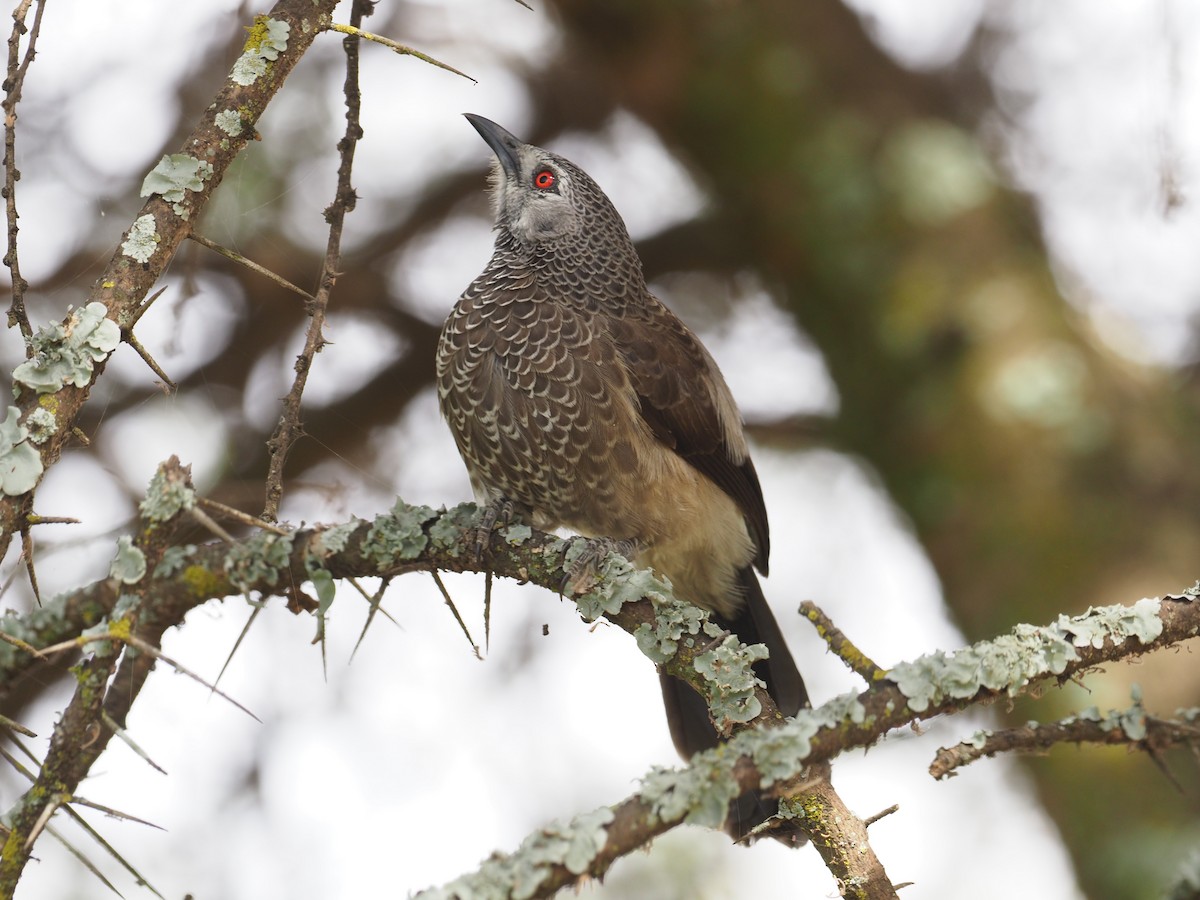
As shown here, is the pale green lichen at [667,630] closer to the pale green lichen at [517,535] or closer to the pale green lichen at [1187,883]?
the pale green lichen at [517,535]

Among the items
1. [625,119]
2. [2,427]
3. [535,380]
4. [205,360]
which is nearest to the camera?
[2,427]

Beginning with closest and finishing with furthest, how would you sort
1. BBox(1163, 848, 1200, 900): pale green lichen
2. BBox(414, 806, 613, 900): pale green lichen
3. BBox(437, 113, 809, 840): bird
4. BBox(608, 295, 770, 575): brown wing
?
BBox(1163, 848, 1200, 900): pale green lichen < BBox(414, 806, 613, 900): pale green lichen < BBox(437, 113, 809, 840): bird < BBox(608, 295, 770, 575): brown wing

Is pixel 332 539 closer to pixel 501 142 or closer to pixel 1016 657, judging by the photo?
pixel 1016 657

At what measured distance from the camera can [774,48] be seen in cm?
494

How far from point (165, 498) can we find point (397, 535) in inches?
25.4

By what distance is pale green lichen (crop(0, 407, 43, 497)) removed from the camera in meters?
1.86

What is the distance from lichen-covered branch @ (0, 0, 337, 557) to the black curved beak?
1851 mm

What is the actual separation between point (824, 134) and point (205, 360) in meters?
2.69

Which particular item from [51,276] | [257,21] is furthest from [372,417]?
[257,21]

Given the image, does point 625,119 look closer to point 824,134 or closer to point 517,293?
point 824,134

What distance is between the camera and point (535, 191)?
4.16 m

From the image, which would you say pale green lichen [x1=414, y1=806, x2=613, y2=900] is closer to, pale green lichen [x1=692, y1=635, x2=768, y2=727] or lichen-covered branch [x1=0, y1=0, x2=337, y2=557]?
pale green lichen [x1=692, y1=635, x2=768, y2=727]

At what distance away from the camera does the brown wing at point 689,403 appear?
3.59m

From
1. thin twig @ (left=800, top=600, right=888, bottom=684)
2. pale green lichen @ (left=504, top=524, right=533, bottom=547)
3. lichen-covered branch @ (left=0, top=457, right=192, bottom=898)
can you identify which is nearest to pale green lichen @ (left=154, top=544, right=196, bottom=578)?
lichen-covered branch @ (left=0, top=457, right=192, bottom=898)
